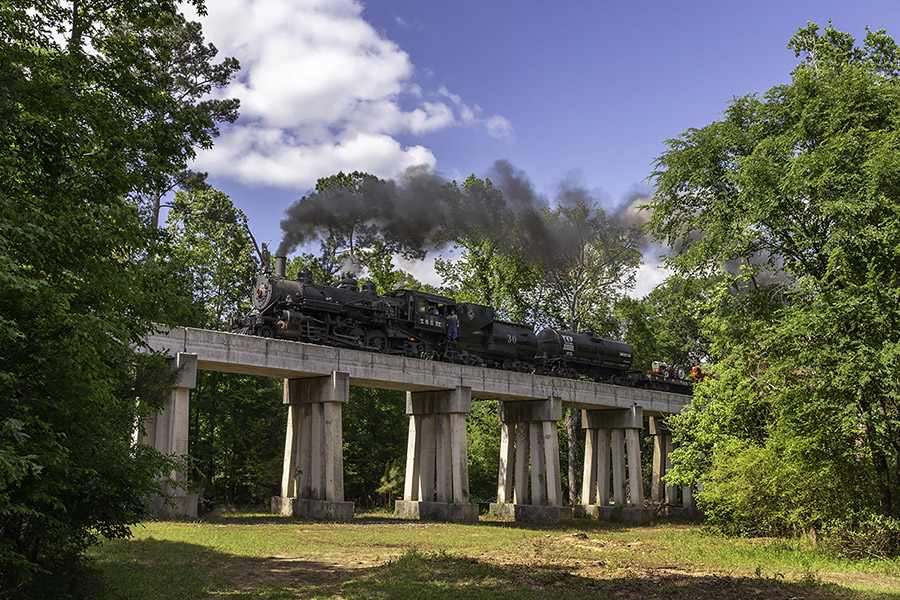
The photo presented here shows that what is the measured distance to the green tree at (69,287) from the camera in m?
8.98

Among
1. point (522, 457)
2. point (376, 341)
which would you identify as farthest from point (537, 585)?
point (522, 457)

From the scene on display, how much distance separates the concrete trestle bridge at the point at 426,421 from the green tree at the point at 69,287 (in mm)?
9807

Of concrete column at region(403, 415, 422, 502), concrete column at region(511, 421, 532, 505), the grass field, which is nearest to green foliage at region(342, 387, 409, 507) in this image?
concrete column at region(511, 421, 532, 505)

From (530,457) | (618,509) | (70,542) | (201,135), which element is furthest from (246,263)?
(70,542)

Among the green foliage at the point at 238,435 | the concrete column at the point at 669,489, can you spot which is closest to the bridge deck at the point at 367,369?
the concrete column at the point at 669,489

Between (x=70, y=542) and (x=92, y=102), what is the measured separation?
22.0 feet

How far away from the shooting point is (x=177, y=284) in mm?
12344

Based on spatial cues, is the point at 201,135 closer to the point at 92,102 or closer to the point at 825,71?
the point at 92,102

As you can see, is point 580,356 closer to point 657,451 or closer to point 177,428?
point 657,451

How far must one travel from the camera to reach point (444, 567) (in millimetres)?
15312

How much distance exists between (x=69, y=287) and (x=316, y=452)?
58.4 feet

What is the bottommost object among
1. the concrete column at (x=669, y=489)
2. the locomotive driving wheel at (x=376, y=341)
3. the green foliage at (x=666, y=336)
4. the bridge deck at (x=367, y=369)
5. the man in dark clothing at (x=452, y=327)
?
the concrete column at (x=669, y=489)

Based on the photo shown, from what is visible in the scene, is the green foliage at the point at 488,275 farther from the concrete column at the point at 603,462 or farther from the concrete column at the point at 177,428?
the concrete column at the point at 177,428

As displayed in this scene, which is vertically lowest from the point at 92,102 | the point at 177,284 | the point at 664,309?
the point at 177,284
